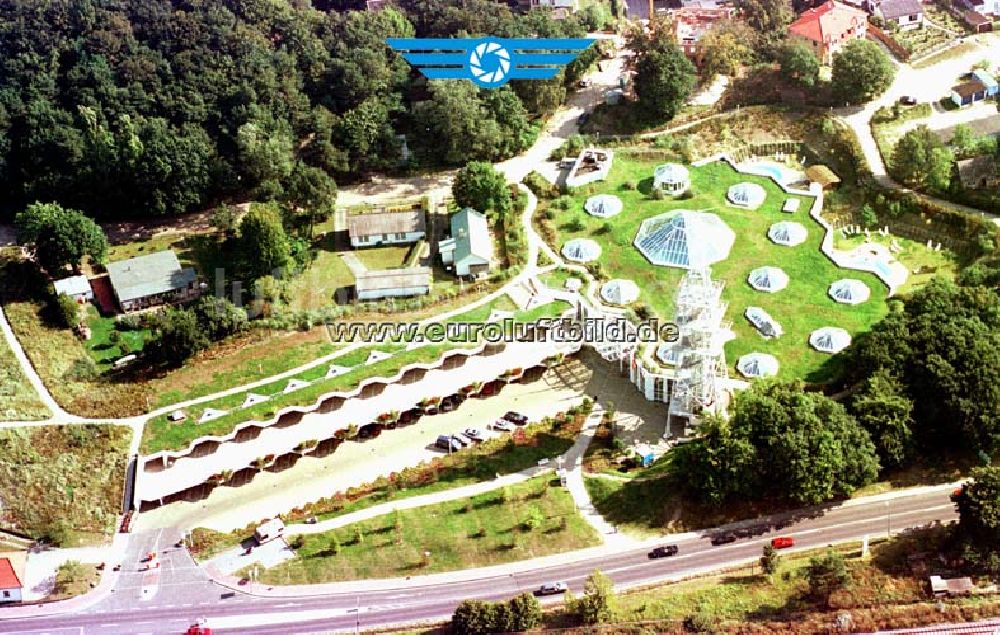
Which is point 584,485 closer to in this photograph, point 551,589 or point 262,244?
point 551,589

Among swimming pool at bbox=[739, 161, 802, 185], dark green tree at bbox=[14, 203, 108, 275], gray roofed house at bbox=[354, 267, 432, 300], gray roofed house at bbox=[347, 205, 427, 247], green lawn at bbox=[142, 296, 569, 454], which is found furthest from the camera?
swimming pool at bbox=[739, 161, 802, 185]

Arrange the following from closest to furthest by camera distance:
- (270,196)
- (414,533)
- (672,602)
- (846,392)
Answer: (672,602) → (414,533) → (846,392) → (270,196)

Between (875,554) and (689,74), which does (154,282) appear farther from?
(875,554)

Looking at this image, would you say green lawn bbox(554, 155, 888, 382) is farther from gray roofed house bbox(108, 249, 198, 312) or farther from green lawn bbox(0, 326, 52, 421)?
green lawn bbox(0, 326, 52, 421)

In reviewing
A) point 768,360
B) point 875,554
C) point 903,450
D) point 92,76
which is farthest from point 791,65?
point 92,76

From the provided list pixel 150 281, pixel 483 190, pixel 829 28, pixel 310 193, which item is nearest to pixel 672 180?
pixel 483 190

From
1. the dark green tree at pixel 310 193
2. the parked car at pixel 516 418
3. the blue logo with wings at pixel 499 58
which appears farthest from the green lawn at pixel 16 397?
the blue logo with wings at pixel 499 58

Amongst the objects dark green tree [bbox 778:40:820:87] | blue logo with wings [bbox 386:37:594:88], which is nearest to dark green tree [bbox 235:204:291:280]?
blue logo with wings [bbox 386:37:594:88]
